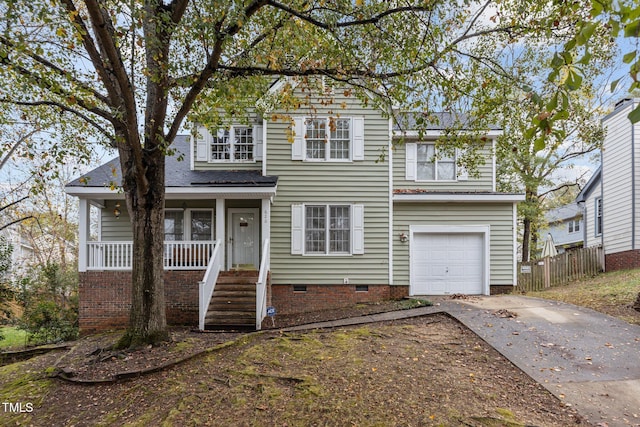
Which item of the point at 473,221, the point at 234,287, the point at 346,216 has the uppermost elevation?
the point at 346,216

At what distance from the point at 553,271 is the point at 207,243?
1323 cm

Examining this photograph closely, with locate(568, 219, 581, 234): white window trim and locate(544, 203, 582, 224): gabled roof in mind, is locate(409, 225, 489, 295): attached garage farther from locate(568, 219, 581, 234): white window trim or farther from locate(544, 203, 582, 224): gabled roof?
locate(568, 219, 581, 234): white window trim

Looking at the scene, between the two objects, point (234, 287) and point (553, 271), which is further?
point (553, 271)

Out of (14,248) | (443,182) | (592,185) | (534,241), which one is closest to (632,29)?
(443,182)

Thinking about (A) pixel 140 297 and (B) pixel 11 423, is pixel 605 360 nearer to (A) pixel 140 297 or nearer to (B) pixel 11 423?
(A) pixel 140 297

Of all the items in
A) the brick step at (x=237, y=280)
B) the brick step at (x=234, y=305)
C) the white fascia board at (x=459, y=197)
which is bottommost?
the brick step at (x=234, y=305)

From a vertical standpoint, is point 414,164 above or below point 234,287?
above

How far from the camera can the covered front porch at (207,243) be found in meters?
9.18

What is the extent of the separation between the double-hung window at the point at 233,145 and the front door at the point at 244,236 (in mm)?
1767

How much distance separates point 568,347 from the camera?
243 inches

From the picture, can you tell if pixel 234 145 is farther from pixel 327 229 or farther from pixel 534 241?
pixel 534 241

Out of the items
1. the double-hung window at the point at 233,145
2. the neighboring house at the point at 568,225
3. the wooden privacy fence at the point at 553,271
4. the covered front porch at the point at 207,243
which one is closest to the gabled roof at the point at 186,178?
the covered front porch at the point at 207,243

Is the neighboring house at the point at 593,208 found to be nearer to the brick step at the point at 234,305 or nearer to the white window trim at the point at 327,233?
the white window trim at the point at 327,233

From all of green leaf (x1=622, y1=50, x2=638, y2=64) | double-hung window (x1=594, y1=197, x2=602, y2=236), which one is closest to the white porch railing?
green leaf (x1=622, y1=50, x2=638, y2=64)
